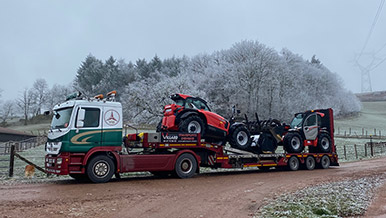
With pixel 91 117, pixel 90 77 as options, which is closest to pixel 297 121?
pixel 91 117

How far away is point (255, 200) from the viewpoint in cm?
886

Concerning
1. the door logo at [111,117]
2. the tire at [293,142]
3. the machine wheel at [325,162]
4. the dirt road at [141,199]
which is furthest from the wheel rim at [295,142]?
the door logo at [111,117]

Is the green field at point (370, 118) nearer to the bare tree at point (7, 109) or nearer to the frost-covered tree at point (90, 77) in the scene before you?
the frost-covered tree at point (90, 77)

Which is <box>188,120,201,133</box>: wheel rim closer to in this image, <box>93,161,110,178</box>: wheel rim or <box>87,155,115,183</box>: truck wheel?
<box>87,155,115,183</box>: truck wheel

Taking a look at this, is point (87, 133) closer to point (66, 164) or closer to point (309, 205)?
point (66, 164)

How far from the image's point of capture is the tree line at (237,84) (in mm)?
37344

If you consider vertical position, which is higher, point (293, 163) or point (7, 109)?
point (7, 109)

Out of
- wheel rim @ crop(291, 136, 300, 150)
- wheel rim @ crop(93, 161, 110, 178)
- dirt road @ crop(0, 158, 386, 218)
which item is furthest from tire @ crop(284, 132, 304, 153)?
wheel rim @ crop(93, 161, 110, 178)

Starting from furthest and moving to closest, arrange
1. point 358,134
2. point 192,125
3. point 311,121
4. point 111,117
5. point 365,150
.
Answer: point 358,134, point 365,150, point 311,121, point 192,125, point 111,117

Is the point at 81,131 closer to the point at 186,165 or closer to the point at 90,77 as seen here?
the point at 186,165

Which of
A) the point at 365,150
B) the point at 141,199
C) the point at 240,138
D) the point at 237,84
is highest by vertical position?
the point at 237,84

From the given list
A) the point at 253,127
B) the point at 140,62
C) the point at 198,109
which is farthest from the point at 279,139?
the point at 140,62

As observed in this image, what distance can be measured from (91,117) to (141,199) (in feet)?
13.1

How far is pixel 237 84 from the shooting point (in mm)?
41125
